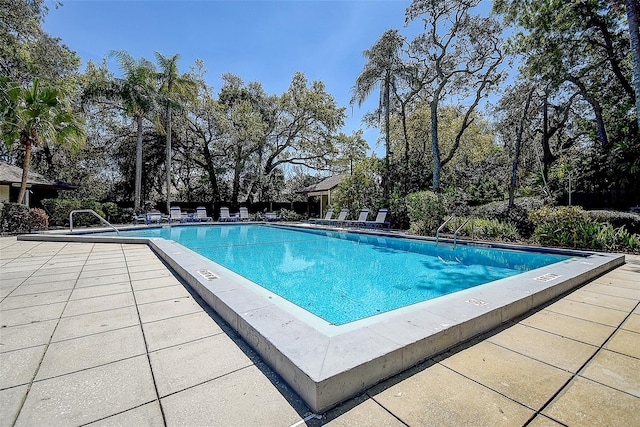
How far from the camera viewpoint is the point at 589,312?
3289mm

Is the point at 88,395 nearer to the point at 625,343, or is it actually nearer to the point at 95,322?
the point at 95,322

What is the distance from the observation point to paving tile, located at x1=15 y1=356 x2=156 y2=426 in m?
1.62

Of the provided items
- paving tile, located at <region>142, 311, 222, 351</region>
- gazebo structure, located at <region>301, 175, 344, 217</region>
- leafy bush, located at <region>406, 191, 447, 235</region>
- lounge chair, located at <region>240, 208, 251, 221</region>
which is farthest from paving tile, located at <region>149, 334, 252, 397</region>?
gazebo structure, located at <region>301, 175, 344, 217</region>

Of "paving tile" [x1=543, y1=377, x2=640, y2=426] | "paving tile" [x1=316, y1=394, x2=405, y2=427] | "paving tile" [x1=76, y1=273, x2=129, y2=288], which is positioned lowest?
"paving tile" [x1=316, y1=394, x2=405, y2=427]

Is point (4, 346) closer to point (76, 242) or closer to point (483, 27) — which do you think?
point (76, 242)

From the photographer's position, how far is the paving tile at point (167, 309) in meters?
3.08

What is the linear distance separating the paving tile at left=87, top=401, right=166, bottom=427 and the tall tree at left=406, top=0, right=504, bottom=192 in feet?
42.0

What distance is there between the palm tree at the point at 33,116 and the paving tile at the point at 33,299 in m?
10.1

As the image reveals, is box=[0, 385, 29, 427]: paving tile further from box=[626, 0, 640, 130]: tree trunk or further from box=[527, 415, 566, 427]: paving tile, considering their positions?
box=[626, 0, 640, 130]: tree trunk

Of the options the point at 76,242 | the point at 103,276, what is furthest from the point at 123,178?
the point at 103,276

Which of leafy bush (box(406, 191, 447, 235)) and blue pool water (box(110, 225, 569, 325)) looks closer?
blue pool water (box(110, 225, 569, 325))

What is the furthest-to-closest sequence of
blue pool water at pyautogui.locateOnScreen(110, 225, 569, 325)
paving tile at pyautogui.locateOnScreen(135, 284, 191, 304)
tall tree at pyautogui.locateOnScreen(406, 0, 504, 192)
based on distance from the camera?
tall tree at pyautogui.locateOnScreen(406, 0, 504, 192), blue pool water at pyautogui.locateOnScreen(110, 225, 569, 325), paving tile at pyautogui.locateOnScreen(135, 284, 191, 304)

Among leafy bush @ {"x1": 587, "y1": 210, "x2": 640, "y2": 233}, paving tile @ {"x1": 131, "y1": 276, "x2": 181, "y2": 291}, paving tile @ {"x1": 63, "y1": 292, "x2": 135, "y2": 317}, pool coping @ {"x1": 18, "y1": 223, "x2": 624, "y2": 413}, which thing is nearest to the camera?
pool coping @ {"x1": 18, "y1": 223, "x2": 624, "y2": 413}

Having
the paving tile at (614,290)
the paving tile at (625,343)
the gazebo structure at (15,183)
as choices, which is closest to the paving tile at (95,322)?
the paving tile at (625,343)
